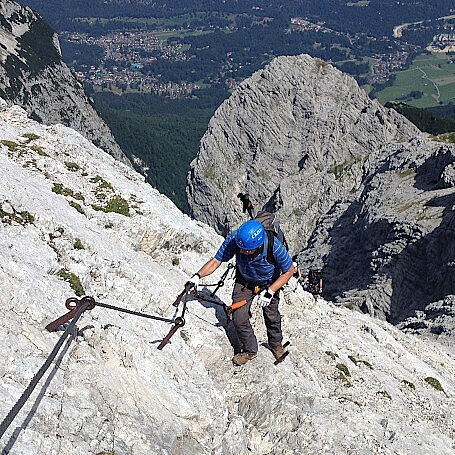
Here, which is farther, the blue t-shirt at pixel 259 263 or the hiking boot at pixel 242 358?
the hiking boot at pixel 242 358

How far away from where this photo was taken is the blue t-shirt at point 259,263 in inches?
533

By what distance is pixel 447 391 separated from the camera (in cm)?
2027

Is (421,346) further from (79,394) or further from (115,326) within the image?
(79,394)

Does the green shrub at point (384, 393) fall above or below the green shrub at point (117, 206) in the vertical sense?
below

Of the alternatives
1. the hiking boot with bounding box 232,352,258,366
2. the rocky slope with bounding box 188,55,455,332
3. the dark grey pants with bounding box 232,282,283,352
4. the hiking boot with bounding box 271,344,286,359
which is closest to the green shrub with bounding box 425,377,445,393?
the hiking boot with bounding box 271,344,286,359

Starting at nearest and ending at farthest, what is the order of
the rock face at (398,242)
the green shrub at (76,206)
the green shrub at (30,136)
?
the green shrub at (76,206)
the green shrub at (30,136)
the rock face at (398,242)

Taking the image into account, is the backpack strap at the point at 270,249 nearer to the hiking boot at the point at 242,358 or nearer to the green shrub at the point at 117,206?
the hiking boot at the point at 242,358

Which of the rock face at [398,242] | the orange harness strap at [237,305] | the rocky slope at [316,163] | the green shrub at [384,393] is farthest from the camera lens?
the rocky slope at [316,163]

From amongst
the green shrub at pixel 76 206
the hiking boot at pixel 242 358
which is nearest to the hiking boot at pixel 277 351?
the hiking boot at pixel 242 358

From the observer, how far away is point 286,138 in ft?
509

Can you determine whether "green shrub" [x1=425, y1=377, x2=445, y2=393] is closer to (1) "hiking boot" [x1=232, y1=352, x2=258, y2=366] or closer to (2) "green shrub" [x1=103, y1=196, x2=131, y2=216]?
(1) "hiking boot" [x1=232, y1=352, x2=258, y2=366]

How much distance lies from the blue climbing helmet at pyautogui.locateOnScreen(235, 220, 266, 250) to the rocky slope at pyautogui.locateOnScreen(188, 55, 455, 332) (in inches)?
2959

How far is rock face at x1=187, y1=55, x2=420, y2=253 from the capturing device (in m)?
148

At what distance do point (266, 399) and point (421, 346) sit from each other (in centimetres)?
1593
